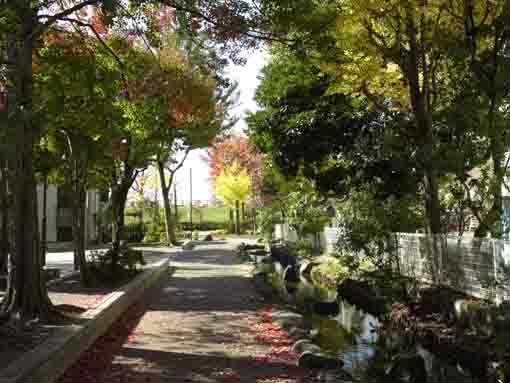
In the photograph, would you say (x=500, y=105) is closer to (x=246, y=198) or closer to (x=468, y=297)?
(x=468, y=297)

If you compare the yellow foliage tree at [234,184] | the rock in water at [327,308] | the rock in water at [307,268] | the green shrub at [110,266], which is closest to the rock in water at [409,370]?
the rock in water at [327,308]

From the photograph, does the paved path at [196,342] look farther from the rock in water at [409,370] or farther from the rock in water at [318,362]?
the rock in water at [409,370]

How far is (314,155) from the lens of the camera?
16.6 meters

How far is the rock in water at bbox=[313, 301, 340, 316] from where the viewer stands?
479 inches

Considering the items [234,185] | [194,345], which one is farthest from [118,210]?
[234,185]

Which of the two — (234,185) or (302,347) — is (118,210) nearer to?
(302,347)

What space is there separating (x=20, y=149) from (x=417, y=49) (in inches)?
305

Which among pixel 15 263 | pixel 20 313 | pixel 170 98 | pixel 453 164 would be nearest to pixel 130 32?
pixel 170 98

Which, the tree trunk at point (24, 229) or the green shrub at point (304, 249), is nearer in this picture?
the tree trunk at point (24, 229)

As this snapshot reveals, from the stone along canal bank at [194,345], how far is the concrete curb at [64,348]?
0.47ft

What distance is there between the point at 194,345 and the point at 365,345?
2802 mm

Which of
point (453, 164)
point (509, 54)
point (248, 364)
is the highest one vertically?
point (509, 54)

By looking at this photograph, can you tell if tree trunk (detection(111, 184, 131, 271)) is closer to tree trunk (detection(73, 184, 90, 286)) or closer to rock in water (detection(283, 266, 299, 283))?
tree trunk (detection(73, 184, 90, 286))

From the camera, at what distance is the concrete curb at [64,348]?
5.90 metres
